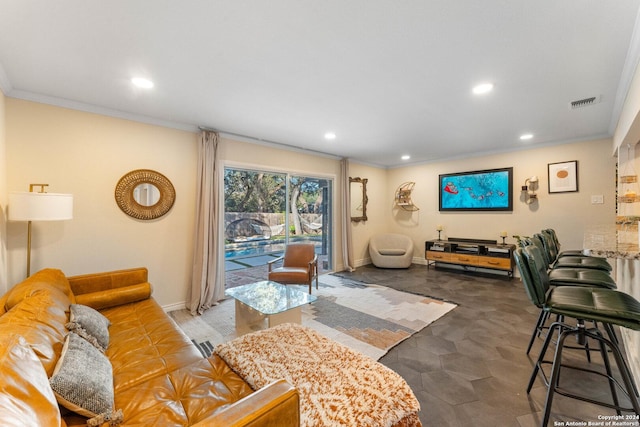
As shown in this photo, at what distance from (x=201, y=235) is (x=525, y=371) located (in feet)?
12.1

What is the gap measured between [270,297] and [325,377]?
5.16 feet

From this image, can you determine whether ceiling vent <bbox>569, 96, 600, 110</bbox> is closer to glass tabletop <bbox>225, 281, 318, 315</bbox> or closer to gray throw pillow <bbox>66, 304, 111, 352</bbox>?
glass tabletop <bbox>225, 281, 318, 315</bbox>

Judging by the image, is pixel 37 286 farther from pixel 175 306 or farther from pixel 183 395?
pixel 175 306

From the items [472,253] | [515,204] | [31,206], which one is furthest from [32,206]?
[515,204]

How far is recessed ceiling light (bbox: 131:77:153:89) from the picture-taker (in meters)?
2.34

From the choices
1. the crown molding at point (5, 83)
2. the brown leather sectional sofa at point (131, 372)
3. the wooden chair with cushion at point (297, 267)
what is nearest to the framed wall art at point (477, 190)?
the wooden chair with cushion at point (297, 267)

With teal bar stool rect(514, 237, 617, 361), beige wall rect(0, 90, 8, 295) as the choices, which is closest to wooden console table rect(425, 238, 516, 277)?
teal bar stool rect(514, 237, 617, 361)

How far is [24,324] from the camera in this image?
1.28 metres

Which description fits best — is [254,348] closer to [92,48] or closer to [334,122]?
[92,48]

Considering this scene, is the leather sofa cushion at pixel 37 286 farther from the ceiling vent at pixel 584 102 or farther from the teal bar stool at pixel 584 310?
the ceiling vent at pixel 584 102

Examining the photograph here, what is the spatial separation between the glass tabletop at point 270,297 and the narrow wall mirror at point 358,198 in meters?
3.30

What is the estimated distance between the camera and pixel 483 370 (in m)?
2.10

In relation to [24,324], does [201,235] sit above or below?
above

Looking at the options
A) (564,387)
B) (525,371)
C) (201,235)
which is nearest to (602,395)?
(564,387)
